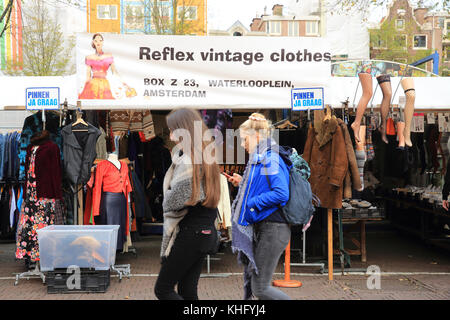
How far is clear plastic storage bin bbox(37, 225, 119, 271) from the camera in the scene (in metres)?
6.21

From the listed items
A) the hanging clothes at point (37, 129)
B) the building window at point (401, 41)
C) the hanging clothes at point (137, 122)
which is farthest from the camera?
the building window at point (401, 41)

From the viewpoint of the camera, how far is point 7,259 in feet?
27.7

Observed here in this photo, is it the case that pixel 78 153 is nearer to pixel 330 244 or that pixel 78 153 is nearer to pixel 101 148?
pixel 101 148

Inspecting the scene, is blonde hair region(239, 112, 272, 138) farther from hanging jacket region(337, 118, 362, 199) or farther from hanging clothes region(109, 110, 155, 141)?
hanging clothes region(109, 110, 155, 141)

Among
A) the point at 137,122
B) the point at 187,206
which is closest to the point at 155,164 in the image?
the point at 137,122

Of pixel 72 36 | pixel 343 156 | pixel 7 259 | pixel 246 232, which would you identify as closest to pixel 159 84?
pixel 343 156

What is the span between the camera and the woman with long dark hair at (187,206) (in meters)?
3.80

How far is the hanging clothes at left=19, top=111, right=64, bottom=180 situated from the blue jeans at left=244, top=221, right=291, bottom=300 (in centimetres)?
361

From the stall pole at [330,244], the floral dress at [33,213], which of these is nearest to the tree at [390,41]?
the stall pole at [330,244]

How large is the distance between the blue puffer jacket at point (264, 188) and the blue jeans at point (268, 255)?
0.37 ft

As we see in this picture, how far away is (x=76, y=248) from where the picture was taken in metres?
6.27

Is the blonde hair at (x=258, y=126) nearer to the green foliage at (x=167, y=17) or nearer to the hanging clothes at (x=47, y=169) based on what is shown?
the hanging clothes at (x=47, y=169)

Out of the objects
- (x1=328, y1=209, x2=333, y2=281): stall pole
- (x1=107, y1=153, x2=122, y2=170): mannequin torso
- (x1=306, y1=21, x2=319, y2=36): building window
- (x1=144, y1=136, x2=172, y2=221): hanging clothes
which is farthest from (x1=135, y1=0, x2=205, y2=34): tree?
(x1=306, y1=21, x2=319, y2=36): building window

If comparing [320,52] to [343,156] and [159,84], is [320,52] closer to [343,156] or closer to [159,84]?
[343,156]
